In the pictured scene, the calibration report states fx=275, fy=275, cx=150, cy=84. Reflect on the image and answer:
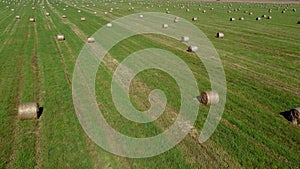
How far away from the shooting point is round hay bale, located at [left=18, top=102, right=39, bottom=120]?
44.2 ft

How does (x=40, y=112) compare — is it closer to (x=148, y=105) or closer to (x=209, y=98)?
(x=148, y=105)

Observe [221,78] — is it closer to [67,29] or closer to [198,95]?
[198,95]

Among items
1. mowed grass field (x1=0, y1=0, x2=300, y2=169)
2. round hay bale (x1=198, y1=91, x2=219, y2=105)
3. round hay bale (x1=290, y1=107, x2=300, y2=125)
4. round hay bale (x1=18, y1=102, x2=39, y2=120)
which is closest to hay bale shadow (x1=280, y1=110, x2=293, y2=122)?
round hay bale (x1=290, y1=107, x2=300, y2=125)

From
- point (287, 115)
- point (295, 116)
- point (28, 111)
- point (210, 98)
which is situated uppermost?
point (28, 111)

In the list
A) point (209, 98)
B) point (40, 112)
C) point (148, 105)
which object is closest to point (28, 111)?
point (40, 112)

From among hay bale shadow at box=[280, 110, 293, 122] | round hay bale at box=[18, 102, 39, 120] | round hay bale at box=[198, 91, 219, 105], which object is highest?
round hay bale at box=[18, 102, 39, 120]

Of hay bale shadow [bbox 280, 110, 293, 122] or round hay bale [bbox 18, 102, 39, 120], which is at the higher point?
round hay bale [bbox 18, 102, 39, 120]

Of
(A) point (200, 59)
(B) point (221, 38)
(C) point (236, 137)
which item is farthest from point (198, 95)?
(B) point (221, 38)

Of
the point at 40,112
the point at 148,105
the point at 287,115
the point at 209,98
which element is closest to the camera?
the point at 287,115

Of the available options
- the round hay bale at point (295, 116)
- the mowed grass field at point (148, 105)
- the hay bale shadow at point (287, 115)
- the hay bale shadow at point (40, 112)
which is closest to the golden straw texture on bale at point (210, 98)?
the mowed grass field at point (148, 105)

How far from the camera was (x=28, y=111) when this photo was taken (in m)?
13.5

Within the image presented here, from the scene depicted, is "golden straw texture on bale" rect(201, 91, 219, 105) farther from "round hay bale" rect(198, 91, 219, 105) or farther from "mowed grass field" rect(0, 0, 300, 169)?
"mowed grass field" rect(0, 0, 300, 169)

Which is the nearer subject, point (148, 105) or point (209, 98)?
point (209, 98)

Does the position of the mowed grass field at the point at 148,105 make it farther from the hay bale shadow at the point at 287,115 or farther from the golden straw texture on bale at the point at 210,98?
the golden straw texture on bale at the point at 210,98
